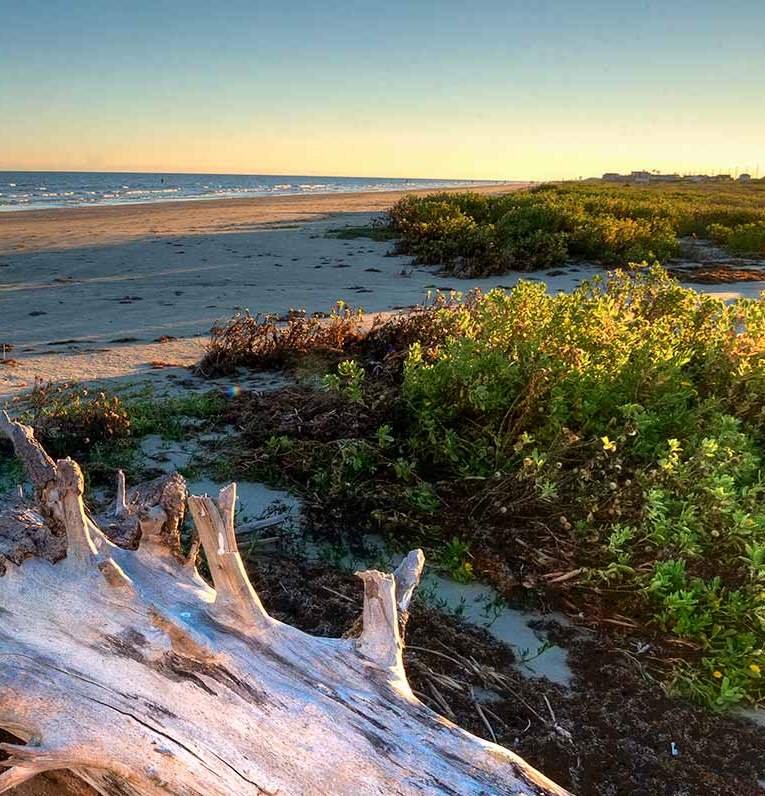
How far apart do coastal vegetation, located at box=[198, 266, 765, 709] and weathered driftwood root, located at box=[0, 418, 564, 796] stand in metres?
1.24

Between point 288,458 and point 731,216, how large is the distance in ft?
58.1

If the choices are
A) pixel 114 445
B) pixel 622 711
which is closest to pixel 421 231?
pixel 114 445

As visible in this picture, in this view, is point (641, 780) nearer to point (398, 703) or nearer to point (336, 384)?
point (398, 703)

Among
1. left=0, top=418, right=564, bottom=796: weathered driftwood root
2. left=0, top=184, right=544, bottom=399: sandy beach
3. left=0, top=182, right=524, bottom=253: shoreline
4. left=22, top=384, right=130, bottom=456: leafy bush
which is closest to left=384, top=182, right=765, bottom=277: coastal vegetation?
left=0, top=184, right=544, bottom=399: sandy beach

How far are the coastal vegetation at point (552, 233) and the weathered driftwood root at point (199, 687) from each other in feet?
34.8

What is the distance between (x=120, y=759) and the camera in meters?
1.92

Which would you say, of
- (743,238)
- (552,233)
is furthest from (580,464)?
(743,238)

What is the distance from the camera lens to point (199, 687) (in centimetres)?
199

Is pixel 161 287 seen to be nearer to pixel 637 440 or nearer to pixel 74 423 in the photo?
pixel 74 423

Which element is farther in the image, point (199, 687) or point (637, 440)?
point (637, 440)

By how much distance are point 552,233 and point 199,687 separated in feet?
46.2

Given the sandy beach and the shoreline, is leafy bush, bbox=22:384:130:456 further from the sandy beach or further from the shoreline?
the shoreline

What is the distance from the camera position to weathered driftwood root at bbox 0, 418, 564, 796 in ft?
6.10

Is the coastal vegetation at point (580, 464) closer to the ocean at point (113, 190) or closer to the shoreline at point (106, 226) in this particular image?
the shoreline at point (106, 226)
